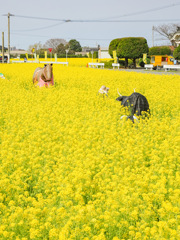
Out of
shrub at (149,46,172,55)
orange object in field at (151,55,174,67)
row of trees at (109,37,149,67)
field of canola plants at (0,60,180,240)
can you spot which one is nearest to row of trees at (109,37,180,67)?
row of trees at (109,37,149,67)

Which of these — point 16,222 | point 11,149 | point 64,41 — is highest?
point 64,41

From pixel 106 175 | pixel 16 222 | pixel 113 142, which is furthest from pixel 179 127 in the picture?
pixel 16 222

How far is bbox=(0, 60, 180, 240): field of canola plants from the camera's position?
3793mm

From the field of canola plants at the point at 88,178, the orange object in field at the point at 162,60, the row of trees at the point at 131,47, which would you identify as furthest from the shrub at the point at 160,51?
the field of canola plants at the point at 88,178

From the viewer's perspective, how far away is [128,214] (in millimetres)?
4109

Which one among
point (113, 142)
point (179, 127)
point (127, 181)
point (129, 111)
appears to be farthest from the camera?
point (129, 111)

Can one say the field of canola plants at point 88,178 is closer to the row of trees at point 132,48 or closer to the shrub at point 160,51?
the row of trees at point 132,48

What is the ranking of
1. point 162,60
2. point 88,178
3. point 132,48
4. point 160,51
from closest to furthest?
point 88,178 < point 132,48 < point 162,60 < point 160,51

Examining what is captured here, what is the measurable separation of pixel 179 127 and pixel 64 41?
11545 centimetres

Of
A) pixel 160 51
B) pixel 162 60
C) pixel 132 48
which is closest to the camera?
pixel 132 48

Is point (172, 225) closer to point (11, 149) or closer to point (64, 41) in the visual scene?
point (11, 149)

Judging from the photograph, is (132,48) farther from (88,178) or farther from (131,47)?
(88,178)

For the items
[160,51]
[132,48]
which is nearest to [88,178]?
[132,48]

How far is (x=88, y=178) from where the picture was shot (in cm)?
506
